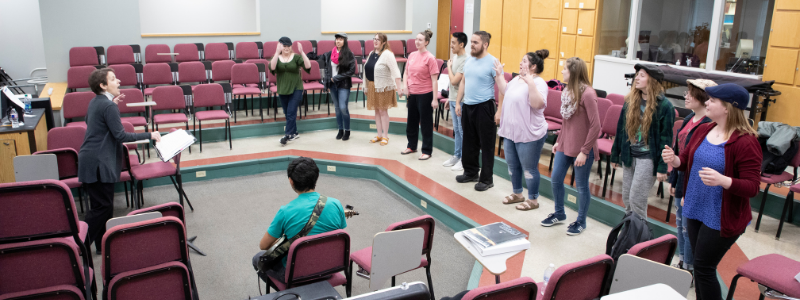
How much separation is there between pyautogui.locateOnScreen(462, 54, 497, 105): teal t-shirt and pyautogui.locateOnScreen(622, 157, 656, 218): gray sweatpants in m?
1.62

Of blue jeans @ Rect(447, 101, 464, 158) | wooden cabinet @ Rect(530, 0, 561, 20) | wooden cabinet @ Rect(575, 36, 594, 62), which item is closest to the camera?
blue jeans @ Rect(447, 101, 464, 158)

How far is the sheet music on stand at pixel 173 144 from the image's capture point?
4654 millimetres

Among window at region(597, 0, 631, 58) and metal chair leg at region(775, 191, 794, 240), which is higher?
window at region(597, 0, 631, 58)

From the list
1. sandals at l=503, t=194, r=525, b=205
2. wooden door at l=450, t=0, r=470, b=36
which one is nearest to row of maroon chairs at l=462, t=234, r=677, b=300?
sandals at l=503, t=194, r=525, b=205

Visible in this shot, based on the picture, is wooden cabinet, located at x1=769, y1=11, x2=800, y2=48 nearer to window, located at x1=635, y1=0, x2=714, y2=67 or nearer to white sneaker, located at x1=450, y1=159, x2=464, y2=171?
window, located at x1=635, y1=0, x2=714, y2=67

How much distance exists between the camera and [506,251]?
8.90 ft

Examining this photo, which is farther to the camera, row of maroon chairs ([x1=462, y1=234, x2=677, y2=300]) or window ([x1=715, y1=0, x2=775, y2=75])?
window ([x1=715, y1=0, x2=775, y2=75])

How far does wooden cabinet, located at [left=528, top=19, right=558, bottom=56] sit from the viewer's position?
31.4 ft

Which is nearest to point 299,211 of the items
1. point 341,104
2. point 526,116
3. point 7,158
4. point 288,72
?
point 526,116

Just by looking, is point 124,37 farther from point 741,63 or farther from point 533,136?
point 741,63

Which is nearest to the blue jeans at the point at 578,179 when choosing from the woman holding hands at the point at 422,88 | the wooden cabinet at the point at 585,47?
the woman holding hands at the point at 422,88

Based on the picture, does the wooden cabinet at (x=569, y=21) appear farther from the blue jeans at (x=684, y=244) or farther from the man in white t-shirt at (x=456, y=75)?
the blue jeans at (x=684, y=244)

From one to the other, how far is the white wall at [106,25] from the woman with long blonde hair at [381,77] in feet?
14.9

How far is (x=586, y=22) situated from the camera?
880cm
